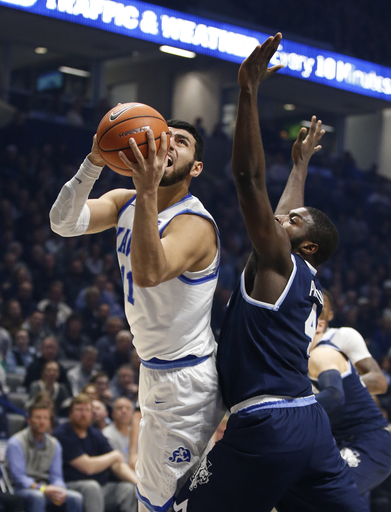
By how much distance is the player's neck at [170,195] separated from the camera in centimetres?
280

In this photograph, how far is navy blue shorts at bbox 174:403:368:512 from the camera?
233 centimetres

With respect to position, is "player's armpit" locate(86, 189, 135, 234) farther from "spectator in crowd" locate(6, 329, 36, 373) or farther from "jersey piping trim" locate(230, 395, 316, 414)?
"spectator in crowd" locate(6, 329, 36, 373)

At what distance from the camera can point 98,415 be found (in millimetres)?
6164

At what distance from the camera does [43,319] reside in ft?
25.7

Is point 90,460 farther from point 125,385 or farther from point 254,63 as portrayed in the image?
point 254,63

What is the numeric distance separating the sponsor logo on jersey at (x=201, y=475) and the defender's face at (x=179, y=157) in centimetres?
114

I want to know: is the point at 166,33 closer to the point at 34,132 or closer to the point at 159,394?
the point at 34,132

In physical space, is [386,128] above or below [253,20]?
below

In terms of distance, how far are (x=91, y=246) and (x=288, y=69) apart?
→ 6.47 meters

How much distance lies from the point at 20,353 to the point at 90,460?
2.03 meters

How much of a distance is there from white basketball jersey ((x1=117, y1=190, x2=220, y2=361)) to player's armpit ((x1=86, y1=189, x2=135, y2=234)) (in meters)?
0.29

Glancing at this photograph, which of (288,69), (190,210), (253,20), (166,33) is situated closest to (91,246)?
(166,33)

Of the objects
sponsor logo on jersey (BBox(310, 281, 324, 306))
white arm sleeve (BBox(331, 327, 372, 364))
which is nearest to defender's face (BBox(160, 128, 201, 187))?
sponsor logo on jersey (BBox(310, 281, 324, 306))

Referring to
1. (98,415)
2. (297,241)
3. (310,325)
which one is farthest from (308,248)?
(98,415)
